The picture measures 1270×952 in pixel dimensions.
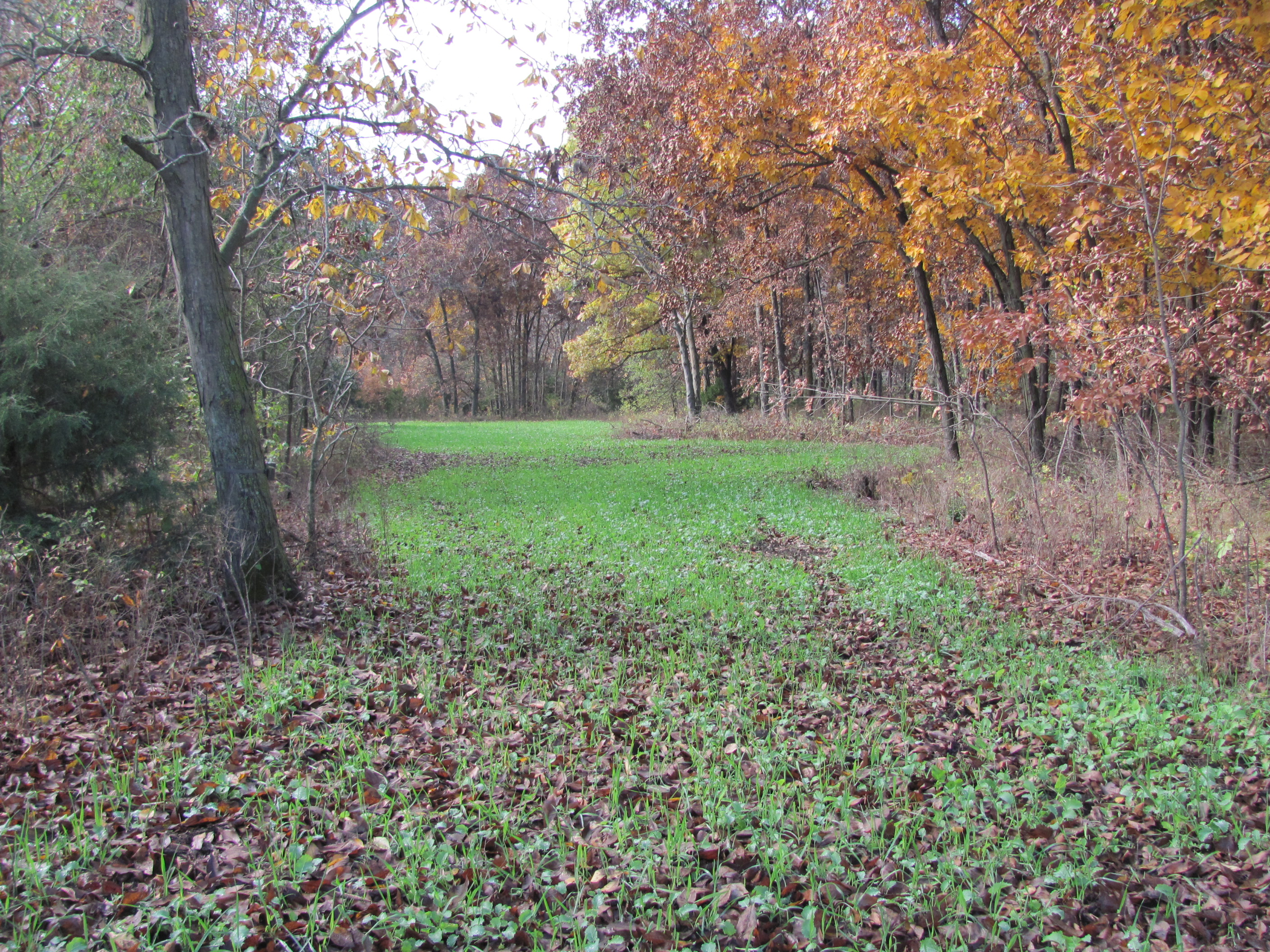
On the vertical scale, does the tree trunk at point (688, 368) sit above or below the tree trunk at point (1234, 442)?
above

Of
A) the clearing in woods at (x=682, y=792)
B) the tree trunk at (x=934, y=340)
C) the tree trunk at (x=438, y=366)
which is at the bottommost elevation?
the clearing in woods at (x=682, y=792)

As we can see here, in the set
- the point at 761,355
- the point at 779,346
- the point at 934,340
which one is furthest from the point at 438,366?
the point at 934,340

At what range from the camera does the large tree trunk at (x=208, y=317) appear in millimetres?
6188

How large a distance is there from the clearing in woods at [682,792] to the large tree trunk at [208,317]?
1173mm

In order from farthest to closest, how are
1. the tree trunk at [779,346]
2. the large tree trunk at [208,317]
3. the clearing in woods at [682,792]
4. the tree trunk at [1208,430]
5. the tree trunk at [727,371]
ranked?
the tree trunk at [727,371] → the tree trunk at [779,346] → the tree trunk at [1208,430] → the large tree trunk at [208,317] → the clearing in woods at [682,792]

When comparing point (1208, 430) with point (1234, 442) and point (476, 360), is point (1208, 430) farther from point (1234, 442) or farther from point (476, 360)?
point (476, 360)

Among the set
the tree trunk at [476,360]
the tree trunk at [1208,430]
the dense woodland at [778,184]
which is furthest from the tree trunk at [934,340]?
the tree trunk at [476,360]

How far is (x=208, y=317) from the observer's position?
21.1 ft

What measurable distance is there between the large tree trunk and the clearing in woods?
117 centimetres

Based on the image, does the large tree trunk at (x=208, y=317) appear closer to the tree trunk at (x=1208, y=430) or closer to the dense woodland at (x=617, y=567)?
the dense woodland at (x=617, y=567)

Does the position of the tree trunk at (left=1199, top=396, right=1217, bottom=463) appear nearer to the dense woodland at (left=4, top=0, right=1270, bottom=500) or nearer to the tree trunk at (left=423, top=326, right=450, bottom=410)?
the dense woodland at (left=4, top=0, right=1270, bottom=500)

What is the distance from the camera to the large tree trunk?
6.19 meters

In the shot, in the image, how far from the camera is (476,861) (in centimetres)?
333

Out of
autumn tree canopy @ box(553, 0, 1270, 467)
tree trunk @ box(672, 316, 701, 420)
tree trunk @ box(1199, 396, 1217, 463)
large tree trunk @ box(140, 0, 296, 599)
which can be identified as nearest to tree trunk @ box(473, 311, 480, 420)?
tree trunk @ box(672, 316, 701, 420)
